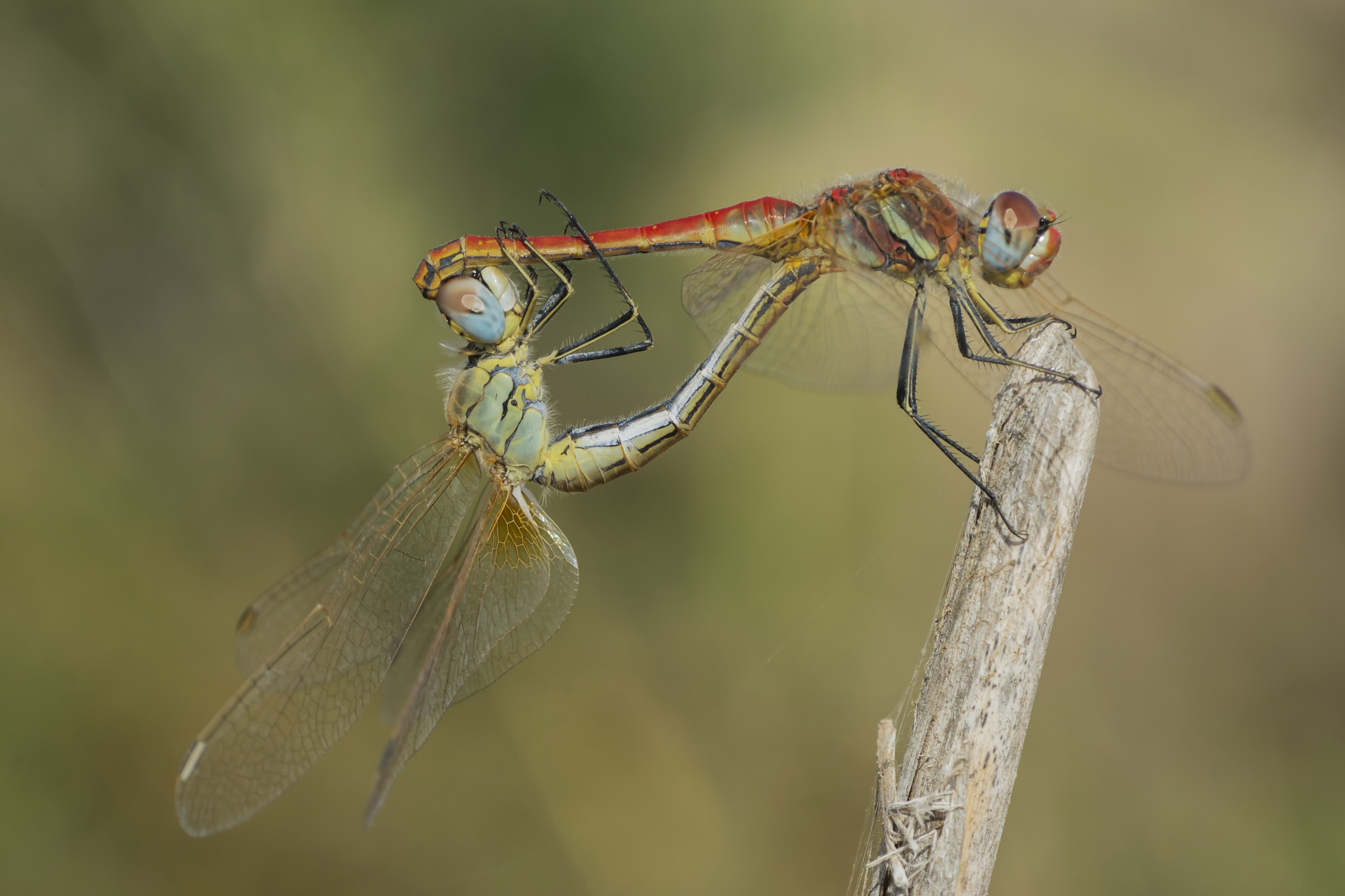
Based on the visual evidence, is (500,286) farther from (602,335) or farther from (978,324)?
(978,324)

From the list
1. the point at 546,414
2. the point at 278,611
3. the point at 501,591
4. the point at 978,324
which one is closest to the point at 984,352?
the point at 978,324

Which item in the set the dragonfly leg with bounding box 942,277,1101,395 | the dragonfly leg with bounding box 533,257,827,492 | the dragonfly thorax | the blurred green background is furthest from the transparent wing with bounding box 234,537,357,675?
the dragonfly leg with bounding box 942,277,1101,395

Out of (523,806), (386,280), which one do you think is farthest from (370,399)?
(523,806)

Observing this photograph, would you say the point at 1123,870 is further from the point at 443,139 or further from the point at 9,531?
the point at 9,531

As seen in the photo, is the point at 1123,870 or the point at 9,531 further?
the point at 9,531

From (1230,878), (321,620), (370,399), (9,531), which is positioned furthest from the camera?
(370,399)

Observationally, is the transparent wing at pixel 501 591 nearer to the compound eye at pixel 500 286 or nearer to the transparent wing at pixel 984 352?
the compound eye at pixel 500 286
